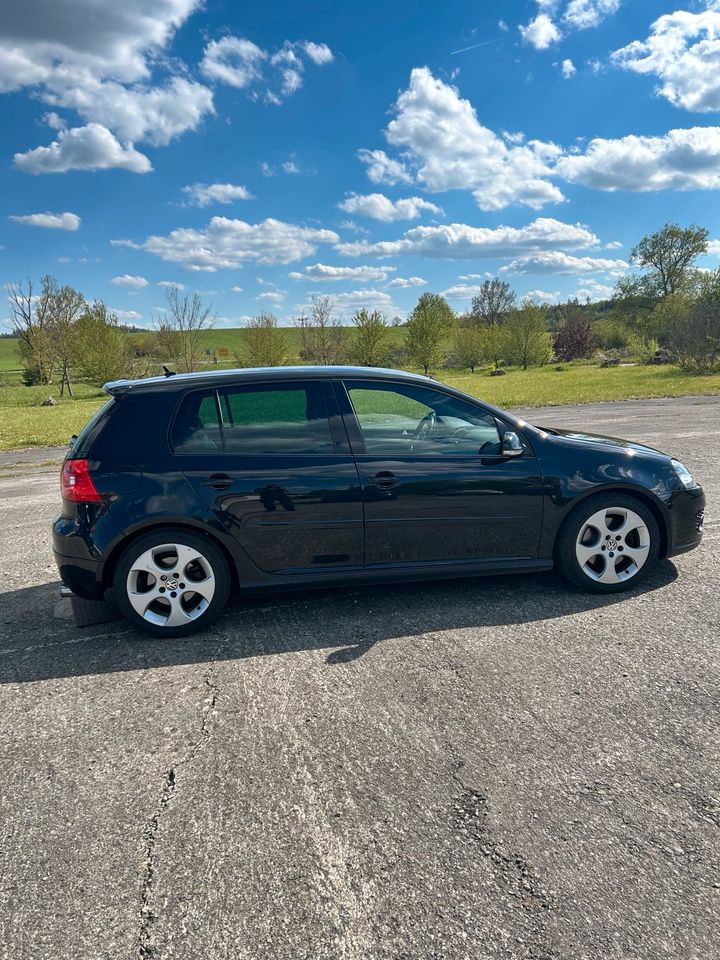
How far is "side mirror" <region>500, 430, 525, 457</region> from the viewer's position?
3.97m

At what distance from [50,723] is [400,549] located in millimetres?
2206

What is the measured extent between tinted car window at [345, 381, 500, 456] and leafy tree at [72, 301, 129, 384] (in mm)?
40791

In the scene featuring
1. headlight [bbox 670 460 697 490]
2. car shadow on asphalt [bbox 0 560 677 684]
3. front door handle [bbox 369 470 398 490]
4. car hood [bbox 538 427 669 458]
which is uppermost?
car hood [bbox 538 427 669 458]

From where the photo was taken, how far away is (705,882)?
6.25 ft

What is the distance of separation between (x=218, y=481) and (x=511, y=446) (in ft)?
6.44

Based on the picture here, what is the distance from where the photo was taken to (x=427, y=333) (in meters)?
52.2

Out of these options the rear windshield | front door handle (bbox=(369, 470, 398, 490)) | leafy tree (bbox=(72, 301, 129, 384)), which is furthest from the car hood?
leafy tree (bbox=(72, 301, 129, 384))

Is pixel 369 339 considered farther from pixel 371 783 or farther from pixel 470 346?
pixel 371 783

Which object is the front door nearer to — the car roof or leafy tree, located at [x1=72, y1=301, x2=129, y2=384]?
the car roof

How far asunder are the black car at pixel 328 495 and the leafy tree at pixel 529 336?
188 feet

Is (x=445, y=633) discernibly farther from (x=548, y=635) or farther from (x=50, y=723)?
(x=50, y=723)

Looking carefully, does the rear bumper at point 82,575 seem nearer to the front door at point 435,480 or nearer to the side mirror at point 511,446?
the front door at point 435,480

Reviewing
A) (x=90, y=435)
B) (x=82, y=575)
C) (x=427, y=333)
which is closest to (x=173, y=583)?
(x=82, y=575)

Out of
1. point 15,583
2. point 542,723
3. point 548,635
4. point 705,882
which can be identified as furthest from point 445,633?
point 15,583
